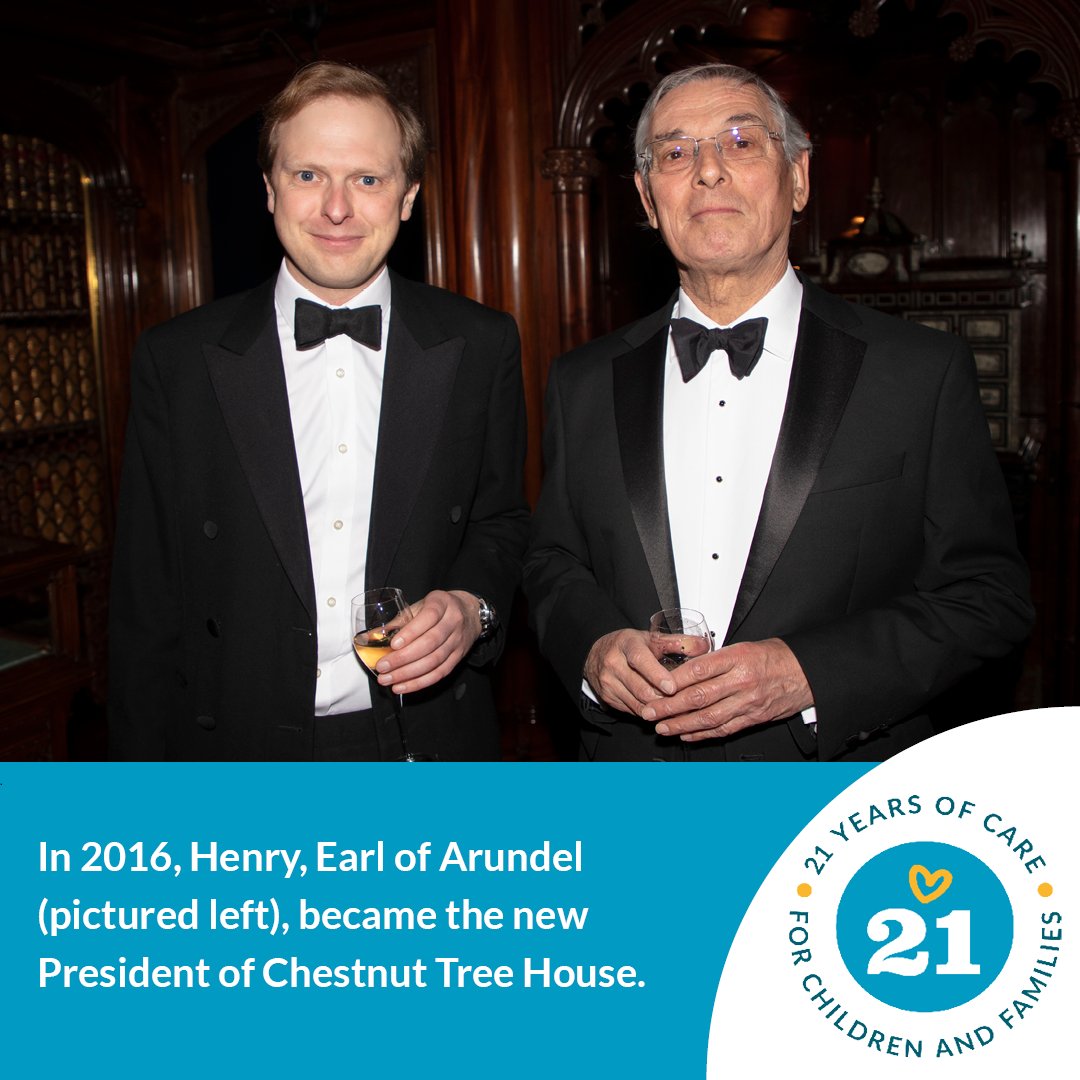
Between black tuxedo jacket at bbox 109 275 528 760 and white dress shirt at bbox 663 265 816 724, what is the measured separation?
407 millimetres

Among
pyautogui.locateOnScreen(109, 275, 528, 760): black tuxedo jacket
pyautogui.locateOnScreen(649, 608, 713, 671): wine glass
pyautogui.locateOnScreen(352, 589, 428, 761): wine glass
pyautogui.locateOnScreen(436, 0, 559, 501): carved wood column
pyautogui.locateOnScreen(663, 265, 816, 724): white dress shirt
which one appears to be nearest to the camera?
pyautogui.locateOnScreen(649, 608, 713, 671): wine glass

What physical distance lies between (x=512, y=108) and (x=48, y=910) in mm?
3474

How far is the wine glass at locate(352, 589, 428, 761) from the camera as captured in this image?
1815mm

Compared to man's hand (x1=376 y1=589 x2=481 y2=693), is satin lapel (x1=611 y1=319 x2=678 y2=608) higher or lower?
higher

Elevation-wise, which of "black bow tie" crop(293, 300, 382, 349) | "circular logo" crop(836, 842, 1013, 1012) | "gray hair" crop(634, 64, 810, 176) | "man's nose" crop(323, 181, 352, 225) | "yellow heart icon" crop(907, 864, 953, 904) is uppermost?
"gray hair" crop(634, 64, 810, 176)

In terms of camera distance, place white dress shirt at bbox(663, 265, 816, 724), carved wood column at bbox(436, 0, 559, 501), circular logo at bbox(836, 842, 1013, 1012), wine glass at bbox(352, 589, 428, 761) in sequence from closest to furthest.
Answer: circular logo at bbox(836, 842, 1013, 1012) → wine glass at bbox(352, 589, 428, 761) → white dress shirt at bbox(663, 265, 816, 724) → carved wood column at bbox(436, 0, 559, 501)

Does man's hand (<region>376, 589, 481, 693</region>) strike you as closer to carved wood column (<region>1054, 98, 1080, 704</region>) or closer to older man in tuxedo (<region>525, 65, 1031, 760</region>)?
older man in tuxedo (<region>525, 65, 1031, 760</region>)

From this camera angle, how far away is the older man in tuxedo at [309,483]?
202 centimetres

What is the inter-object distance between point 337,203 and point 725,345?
28.5 inches

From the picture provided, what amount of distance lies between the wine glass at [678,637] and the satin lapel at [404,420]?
22.9 inches

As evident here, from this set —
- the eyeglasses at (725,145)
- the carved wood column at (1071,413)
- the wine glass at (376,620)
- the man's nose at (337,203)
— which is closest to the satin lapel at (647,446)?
the eyeglasses at (725,145)

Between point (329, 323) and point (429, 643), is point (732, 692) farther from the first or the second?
point (329, 323)

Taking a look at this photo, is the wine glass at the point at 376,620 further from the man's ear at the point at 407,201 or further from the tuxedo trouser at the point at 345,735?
the man's ear at the point at 407,201

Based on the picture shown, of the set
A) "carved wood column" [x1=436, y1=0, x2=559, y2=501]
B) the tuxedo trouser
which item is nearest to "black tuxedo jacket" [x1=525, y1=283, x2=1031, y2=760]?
the tuxedo trouser
